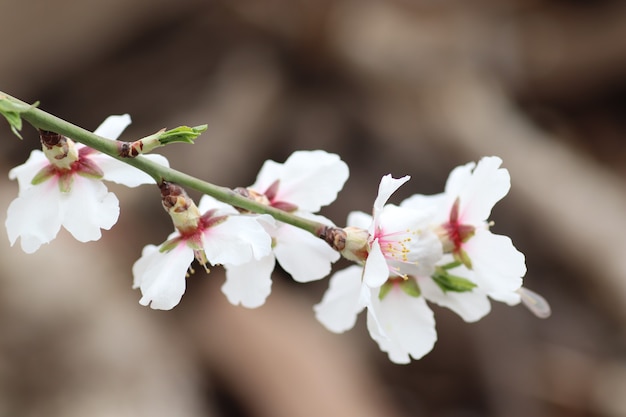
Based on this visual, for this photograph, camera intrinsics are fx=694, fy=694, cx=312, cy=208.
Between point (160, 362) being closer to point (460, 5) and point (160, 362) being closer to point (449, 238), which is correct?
point (449, 238)

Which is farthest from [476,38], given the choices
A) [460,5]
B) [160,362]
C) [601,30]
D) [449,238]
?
[449,238]

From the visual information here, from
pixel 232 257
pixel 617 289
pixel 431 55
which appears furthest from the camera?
pixel 431 55

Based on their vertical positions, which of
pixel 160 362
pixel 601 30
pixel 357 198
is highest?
pixel 601 30

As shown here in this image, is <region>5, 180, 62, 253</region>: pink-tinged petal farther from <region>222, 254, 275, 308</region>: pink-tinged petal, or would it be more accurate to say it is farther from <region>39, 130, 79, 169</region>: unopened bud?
<region>222, 254, 275, 308</region>: pink-tinged petal

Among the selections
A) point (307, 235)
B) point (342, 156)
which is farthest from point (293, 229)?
point (342, 156)

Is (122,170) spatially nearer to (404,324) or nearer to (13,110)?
(13,110)

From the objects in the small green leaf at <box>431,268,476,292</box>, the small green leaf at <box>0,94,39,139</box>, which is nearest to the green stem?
the small green leaf at <box>0,94,39,139</box>

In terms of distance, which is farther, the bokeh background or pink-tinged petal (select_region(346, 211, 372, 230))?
the bokeh background

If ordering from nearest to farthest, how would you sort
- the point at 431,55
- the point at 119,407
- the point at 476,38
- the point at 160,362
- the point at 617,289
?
the point at 119,407 < the point at 160,362 < the point at 617,289 < the point at 431,55 < the point at 476,38
